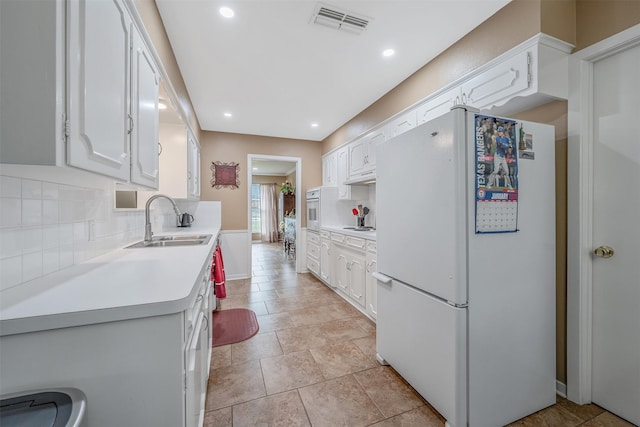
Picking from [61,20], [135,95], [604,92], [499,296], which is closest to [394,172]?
[499,296]

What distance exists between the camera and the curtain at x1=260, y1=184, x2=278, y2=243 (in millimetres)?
9047

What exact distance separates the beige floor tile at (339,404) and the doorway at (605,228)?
1.28 meters

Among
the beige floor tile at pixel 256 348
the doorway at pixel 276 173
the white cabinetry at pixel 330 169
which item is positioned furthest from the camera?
the doorway at pixel 276 173

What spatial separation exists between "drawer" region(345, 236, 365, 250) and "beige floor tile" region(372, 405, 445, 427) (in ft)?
5.23

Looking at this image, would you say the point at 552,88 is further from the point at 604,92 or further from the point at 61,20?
the point at 61,20

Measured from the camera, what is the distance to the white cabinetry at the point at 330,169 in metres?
4.43

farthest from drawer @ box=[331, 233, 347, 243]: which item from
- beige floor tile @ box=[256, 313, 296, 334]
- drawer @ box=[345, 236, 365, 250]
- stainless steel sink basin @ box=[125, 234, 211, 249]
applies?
stainless steel sink basin @ box=[125, 234, 211, 249]

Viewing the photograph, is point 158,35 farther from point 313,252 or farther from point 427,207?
point 313,252

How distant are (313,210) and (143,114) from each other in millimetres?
3241

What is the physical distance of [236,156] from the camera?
4.62 meters

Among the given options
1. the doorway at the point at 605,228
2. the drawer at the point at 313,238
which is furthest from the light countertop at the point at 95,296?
the drawer at the point at 313,238

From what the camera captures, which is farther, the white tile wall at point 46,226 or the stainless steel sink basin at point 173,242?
the stainless steel sink basin at point 173,242

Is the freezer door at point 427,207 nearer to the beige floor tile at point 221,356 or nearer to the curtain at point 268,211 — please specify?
the beige floor tile at point 221,356

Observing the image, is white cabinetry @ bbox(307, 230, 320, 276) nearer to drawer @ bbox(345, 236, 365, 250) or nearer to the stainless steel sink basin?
drawer @ bbox(345, 236, 365, 250)
